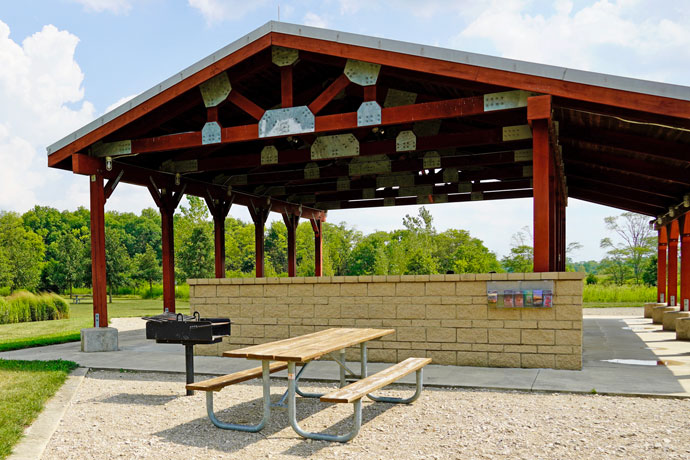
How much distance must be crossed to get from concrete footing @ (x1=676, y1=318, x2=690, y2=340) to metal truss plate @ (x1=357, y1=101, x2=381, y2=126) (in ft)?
23.4

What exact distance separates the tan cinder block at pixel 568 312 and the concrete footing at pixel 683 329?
16.6 feet

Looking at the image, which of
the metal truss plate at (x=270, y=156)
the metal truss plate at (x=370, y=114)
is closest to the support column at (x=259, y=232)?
the metal truss plate at (x=270, y=156)

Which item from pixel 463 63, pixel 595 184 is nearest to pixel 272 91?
pixel 463 63

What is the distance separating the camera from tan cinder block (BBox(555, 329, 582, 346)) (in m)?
7.11

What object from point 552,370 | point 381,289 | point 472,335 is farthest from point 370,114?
point 552,370

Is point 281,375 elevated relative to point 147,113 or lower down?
lower down

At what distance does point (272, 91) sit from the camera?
→ 11188 millimetres

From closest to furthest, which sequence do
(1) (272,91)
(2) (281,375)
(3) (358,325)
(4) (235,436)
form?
(4) (235,436) < (2) (281,375) < (3) (358,325) < (1) (272,91)

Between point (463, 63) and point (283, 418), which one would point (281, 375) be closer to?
point (283, 418)

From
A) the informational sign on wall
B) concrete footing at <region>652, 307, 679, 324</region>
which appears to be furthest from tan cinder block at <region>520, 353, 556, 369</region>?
concrete footing at <region>652, 307, 679, 324</region>

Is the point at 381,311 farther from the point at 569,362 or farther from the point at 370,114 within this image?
the point at 370,114

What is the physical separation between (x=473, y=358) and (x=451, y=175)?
650 cm

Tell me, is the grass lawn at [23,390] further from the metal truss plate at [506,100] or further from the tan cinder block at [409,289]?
the metal truss plate at [506,100]

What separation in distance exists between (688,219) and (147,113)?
12.7 metres
